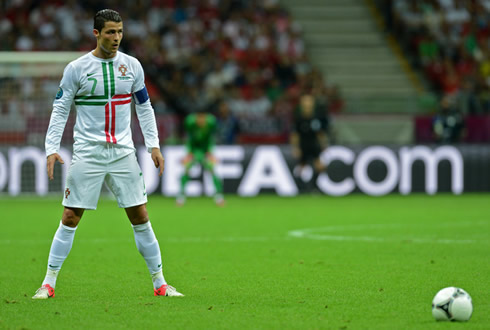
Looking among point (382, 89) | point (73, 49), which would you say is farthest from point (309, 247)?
point (382, 89)

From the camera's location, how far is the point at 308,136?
67.8ft

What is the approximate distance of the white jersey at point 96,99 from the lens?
7176 mm

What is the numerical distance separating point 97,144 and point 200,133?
1099 centimetres

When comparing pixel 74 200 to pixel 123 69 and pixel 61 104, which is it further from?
pixel 123 69

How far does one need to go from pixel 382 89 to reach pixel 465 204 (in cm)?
958

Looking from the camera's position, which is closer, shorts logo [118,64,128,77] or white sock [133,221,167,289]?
shorts logo [118,64,128,77]

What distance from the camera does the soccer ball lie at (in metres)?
6.01

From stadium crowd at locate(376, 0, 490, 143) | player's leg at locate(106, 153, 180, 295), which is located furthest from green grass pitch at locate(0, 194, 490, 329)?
stadium crowd at locate(376, 0, 490, 143)

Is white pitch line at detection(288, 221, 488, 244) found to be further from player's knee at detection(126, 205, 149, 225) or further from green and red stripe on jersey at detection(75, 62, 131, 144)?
green and red stripe on jersey at detection(75, 62, 131, 144)

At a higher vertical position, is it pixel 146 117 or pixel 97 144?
pixel 146 117

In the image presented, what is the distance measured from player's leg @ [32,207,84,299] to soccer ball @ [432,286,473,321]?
2798mm

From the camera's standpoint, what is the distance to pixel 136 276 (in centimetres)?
861

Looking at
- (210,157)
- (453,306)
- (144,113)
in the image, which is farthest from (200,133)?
(453,306)

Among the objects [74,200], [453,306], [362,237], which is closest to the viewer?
[453,306]
